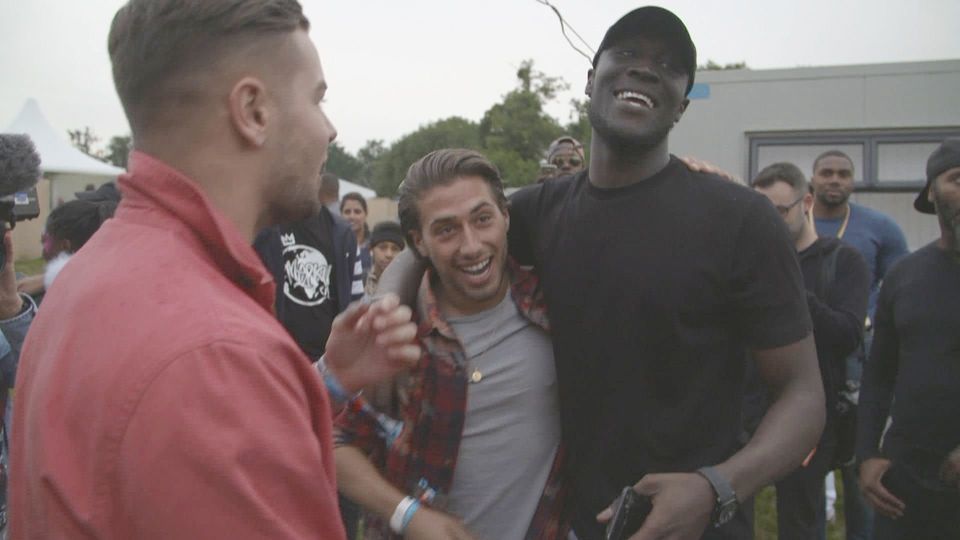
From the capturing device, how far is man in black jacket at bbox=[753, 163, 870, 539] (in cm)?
360

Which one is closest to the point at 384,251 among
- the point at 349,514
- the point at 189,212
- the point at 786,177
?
the point at 349,514

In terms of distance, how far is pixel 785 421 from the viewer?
6.26ft

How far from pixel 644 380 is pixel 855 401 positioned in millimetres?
2463

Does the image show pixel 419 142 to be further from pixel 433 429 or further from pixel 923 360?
pixel 433 429

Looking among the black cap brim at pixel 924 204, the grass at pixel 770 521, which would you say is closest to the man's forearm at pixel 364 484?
the black cap brim at pixel 924 204

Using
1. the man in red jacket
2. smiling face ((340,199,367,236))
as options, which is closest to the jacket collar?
the man in red jacket

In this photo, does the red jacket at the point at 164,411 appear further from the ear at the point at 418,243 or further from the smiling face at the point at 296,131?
the ear at the point at 418,243

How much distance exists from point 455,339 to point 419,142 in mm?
53590

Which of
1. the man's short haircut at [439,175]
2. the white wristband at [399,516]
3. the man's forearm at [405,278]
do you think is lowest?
the white wristband at [399,516]

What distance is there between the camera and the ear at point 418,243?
2295 millimetres

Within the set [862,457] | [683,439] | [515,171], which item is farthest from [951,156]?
[515,171]

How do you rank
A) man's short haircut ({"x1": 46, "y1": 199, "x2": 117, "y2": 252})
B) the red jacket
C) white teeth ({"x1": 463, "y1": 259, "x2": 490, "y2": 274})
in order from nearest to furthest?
the red jacket < white teeth ({"x1": 463, "y1": 259, "x2": 490, "y2": 274}) < man's short haircut ({"x1": 46, "y1": 199, "x2": 117, "y2": 252})

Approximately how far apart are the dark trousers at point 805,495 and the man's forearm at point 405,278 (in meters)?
2.56

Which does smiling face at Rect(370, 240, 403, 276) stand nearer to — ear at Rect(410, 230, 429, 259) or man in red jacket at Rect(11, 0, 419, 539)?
ear at Rect(410, 230, 429, 259)
